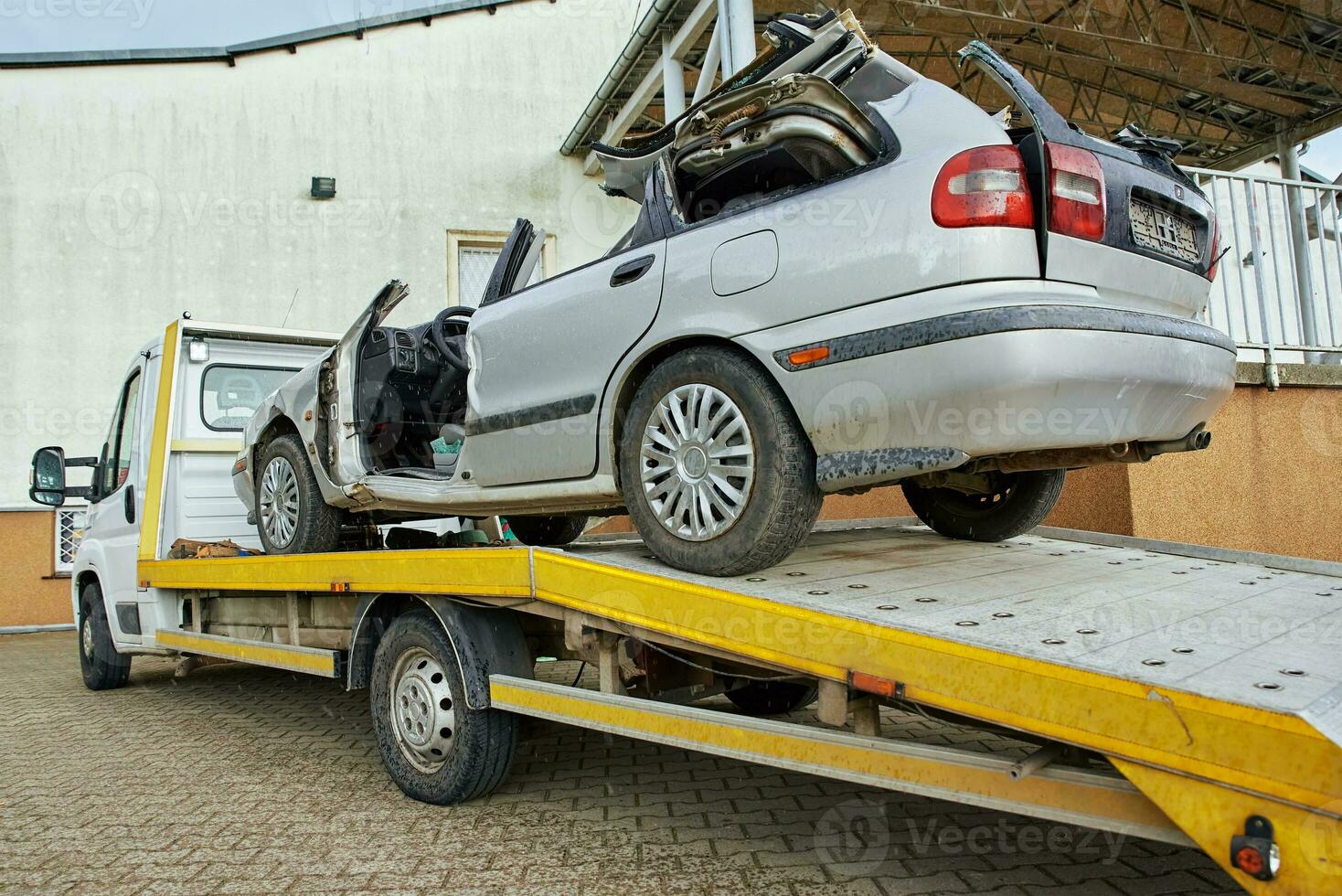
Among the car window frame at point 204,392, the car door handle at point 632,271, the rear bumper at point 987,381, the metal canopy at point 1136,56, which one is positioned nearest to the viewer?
the rear bumper at point 987,381

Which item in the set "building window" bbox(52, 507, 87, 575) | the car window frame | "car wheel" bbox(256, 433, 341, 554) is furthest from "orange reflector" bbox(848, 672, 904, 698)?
"building window" bbox(52, 507, 87, 575)

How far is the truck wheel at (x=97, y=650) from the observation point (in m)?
6.24

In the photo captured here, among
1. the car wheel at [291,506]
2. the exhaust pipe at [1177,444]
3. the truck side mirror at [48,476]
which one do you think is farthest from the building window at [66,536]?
the exhaust pipe at [1177,444]

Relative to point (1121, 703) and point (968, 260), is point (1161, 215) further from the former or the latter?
point (1121, 703)

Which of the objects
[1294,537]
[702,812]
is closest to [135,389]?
[702,812]

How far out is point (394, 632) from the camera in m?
3.54

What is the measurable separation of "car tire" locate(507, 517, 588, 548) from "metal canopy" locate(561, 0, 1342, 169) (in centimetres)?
537

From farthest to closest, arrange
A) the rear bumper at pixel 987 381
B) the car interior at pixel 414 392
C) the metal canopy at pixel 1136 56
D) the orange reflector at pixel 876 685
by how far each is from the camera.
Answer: the metal canopy at pixel 1136 56 < the car interior at pixel 414 392 < the rear bumper at pixel 987 381 < the orange reflector at pixel 876 685

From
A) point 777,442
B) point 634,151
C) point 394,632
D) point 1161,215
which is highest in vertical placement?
point 634,151

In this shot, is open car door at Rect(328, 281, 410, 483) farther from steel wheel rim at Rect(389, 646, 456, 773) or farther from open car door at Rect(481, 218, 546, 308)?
steel wheel rim at Rect(389, 646, 456, 773)

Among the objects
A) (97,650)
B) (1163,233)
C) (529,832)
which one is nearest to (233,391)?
(97,650)

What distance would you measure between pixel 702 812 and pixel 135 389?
4816 mm

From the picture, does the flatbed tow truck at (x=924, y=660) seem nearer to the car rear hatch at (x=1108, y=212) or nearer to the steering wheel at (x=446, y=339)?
the car rear hatch at (x=1108, y=212)

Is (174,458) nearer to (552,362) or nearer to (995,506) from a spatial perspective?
(552,362)
